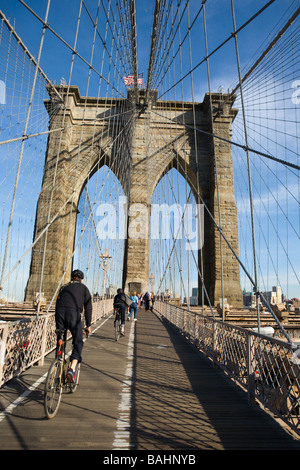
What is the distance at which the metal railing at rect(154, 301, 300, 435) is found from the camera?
6.90ft

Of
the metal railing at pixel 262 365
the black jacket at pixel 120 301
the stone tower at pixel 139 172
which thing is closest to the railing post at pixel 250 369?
the metal railing at pixel 262 365

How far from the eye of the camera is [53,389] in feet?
7.65

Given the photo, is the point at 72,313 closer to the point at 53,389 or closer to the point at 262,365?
the point at 53,389

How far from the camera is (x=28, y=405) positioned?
2480 mm

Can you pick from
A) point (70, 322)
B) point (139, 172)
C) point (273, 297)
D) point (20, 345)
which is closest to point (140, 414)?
point (70, 322)

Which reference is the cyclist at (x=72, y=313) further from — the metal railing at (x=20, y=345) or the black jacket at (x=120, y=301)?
the black jacket at (x=120, y=301)

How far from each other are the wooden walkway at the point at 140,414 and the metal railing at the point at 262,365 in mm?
109

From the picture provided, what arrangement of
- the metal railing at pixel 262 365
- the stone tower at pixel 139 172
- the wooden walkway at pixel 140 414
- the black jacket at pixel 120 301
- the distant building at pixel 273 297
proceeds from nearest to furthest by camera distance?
the wooden walkway at pixel 140 414 → the metal railing at pixel 262 365 → the black jacket at pixel 120 301 → the distant building at pixel 273 297 → the stone tower at pixel 139 172

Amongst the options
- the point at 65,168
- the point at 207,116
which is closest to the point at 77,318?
the point at 65,168

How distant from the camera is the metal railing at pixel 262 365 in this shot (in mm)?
2104

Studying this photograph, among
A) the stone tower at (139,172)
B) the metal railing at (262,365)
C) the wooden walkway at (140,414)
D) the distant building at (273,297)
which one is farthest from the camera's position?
the stone tower at (139,172)
